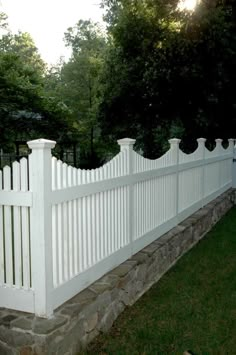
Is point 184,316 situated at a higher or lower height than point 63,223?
lower

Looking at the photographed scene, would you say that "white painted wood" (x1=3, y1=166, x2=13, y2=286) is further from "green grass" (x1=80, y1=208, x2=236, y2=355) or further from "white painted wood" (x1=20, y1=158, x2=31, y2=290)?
"green grass" (x1=80, y1=208, x2=236, y2=355)

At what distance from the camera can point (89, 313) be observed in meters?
3.04

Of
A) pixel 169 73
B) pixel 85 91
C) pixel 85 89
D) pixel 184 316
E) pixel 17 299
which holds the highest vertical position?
pixel 85 89

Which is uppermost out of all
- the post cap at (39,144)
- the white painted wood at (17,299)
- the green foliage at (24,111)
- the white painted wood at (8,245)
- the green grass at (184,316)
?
the green foliage at (24,111)

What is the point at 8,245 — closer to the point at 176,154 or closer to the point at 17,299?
the point at 17,299

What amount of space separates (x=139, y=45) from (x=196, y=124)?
343 cm

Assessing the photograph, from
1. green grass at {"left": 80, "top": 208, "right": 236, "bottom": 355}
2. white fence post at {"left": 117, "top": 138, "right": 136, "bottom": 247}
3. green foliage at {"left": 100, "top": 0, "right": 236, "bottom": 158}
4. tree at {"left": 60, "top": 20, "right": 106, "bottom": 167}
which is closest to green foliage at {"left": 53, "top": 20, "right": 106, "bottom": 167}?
tree at {"left": 60, "top": 20, "right": 106, "bottom": 167}

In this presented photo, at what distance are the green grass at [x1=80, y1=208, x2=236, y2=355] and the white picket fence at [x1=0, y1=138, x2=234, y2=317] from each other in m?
0.50

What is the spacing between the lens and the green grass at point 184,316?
9.99ft

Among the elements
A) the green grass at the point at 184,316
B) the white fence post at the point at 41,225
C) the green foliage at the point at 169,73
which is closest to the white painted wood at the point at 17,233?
the white fence post at the point at 41,225

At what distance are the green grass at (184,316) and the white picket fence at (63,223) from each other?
19.8 inches

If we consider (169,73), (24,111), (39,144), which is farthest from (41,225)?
(169,73)

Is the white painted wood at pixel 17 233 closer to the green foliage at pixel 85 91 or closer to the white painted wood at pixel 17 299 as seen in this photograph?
the white painted wood at pixel 17 299

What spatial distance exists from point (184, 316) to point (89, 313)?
101 cm
